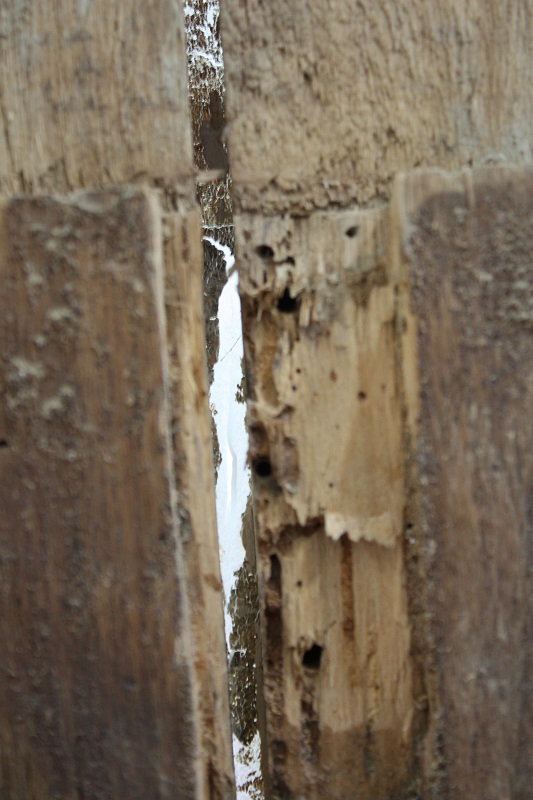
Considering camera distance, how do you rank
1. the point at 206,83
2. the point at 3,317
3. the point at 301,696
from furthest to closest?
1. the point at 206,83
2. the point at 301,696
3. the point at 3,317

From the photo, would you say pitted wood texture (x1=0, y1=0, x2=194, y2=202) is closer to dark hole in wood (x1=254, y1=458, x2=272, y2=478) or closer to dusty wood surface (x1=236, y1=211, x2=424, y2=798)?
dusty wood surface (x1=236, y1=211, x2=424, y2=798)

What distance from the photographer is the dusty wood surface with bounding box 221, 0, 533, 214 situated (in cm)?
72

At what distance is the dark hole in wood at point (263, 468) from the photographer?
0.77 metres

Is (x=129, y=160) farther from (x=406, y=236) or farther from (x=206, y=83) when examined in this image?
(x=206, y=83)


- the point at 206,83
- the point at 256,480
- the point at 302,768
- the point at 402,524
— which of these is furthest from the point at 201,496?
the point at 206,83

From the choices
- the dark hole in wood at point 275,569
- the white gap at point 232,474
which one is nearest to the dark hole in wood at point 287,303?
the dark hole in wood at point 275,569

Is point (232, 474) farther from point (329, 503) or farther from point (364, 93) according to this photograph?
point (364, 93)

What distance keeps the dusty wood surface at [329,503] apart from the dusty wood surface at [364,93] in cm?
6

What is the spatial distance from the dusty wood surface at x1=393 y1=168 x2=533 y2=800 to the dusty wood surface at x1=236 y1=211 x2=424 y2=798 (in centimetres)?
5

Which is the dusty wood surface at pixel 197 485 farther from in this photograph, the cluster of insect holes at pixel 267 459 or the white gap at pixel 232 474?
the white gap at pixel 232 474

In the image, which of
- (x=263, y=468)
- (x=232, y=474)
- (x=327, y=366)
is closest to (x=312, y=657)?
(x=263, y=468)

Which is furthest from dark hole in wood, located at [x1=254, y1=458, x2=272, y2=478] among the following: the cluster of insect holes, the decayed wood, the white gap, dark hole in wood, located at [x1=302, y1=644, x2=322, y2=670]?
the white gap

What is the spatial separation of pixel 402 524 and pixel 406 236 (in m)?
0.34

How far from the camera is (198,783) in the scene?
0.71m
